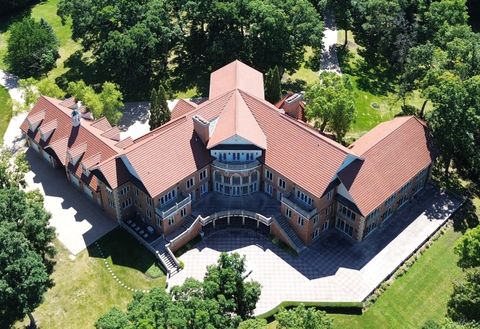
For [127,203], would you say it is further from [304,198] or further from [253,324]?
[253,324]

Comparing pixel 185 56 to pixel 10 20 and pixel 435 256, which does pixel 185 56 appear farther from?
pixel 435 256

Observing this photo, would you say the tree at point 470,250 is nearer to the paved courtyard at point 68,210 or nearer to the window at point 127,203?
the window at point 127,203

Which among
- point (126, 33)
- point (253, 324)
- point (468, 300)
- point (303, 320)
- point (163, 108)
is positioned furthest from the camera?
point (126, 33)

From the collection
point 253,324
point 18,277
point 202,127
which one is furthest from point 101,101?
point 253,324

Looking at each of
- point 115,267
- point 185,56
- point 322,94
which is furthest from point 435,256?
point 185,56

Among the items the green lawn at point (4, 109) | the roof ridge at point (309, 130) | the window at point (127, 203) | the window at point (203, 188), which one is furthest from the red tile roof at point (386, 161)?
the green lawn at point (4, 109)
